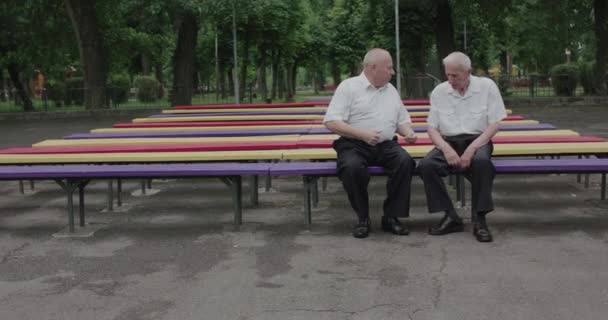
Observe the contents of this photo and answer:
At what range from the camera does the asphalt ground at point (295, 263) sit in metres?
4.37

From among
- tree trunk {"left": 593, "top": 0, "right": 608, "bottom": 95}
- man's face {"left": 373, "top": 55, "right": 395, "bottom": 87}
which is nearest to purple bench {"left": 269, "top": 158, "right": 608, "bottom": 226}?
man's face {"left": 373, "top": 55, "right": 395, "bottom": 87}

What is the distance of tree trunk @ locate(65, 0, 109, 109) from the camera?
A: 25.2m

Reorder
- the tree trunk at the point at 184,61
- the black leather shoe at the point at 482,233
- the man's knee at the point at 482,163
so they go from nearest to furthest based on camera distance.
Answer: the black leather shoe at the point at 482,233 < the man's knee at the point at 482,163 < the tree trunk at the point at 184,61

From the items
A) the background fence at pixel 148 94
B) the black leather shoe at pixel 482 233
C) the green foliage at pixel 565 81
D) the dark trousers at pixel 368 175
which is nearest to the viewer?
the black leather shoe at pixel 482 233

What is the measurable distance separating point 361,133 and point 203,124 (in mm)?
5537

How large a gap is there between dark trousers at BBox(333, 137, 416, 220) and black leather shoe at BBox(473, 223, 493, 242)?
0.56 metres

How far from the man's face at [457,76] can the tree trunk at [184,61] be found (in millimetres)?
21522

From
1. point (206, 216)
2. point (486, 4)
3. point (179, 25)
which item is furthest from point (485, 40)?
point (206, 216)

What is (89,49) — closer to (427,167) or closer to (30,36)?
(30,36)

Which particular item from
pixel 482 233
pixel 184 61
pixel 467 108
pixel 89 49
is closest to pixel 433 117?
pixel 467 108

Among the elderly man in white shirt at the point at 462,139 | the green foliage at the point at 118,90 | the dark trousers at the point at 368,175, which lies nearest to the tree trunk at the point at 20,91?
the green foliage at the point at 118,90

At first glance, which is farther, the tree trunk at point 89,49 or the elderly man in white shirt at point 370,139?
the tree trunk at point 89,49

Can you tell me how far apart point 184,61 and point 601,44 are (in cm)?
1455

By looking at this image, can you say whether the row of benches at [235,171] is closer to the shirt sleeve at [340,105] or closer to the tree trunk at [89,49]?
the shirt sleeve at [340,105]
